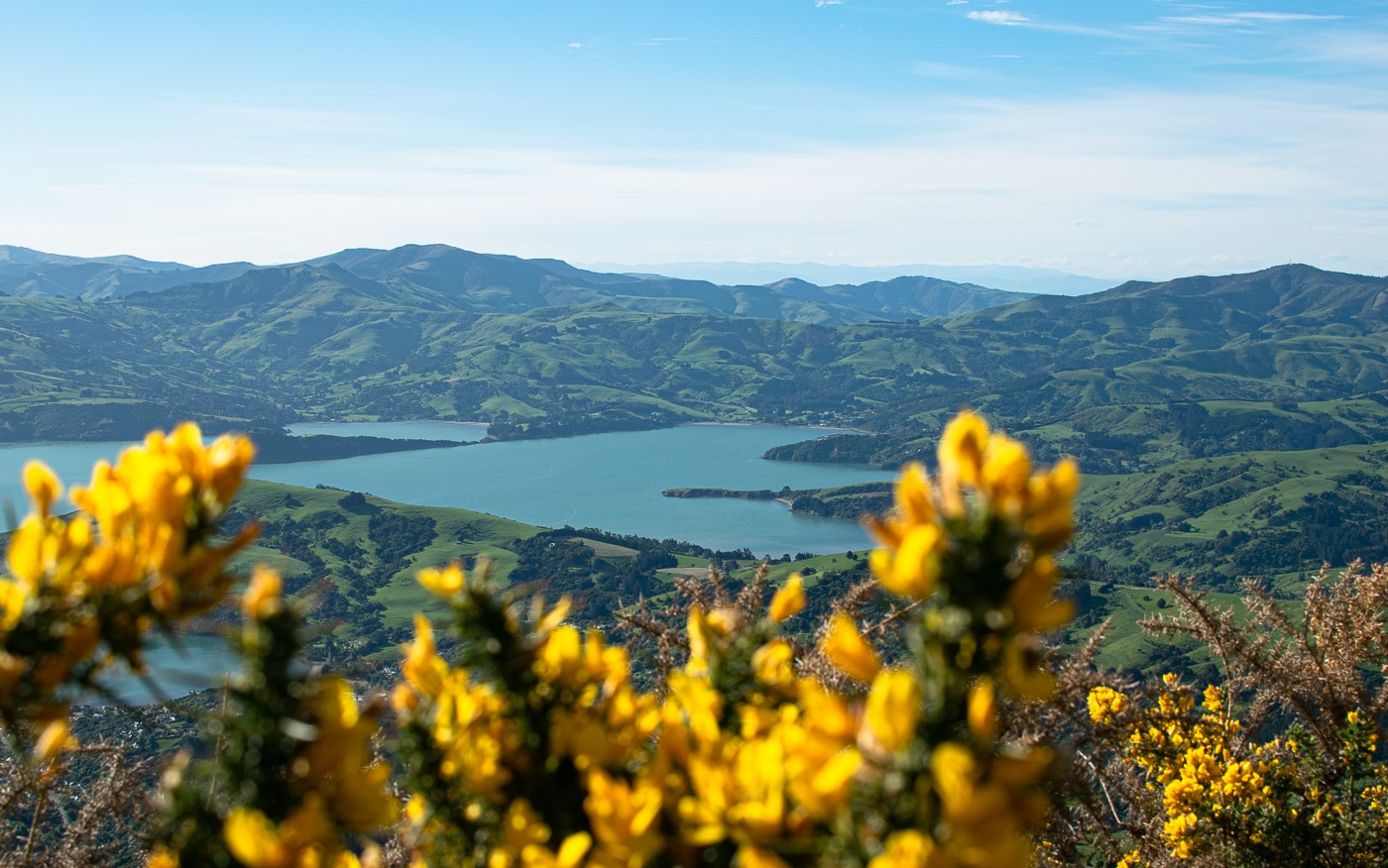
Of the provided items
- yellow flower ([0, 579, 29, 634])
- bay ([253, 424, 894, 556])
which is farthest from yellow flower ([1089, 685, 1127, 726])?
bay ([253, 424, 894, 556])

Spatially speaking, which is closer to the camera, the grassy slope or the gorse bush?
the gorse bush

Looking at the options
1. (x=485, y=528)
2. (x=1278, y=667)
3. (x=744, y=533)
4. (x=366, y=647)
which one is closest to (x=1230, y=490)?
(x=744, y=533)

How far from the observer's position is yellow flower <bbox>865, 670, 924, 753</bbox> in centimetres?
171

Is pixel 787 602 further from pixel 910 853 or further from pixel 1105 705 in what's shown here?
pixel 1105 705

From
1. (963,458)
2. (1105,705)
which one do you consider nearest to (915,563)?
(963,458)

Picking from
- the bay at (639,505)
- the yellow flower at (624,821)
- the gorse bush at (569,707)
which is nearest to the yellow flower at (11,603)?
the gorse bush at (569,707)

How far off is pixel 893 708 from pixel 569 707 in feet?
4.07

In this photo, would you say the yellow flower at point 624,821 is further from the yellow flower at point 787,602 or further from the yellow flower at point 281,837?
the yellow flower at point 787,602

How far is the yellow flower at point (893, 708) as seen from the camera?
1.71m

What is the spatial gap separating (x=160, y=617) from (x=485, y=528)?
13985 cm

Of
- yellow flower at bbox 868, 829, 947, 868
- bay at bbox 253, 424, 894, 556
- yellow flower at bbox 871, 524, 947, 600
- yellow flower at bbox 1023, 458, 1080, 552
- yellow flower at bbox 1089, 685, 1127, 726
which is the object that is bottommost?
bay at bbox 253, 424, 894, 556

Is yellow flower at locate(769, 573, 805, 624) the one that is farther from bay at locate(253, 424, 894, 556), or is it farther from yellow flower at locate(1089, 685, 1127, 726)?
bay at locate(253, 424, 894, 556)

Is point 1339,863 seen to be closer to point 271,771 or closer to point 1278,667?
point 1278,667

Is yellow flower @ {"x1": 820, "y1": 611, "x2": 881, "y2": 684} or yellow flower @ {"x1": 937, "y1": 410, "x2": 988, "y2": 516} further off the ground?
yellow flower @ {"x1": 937, "y1": 410, "x2": 988, "y2": 516}
